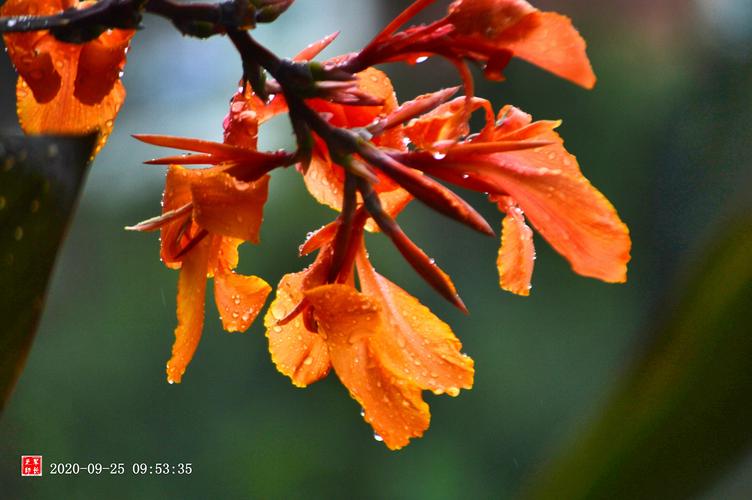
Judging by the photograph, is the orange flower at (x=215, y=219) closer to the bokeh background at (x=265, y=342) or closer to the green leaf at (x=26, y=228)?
the green leaf at (x=26, y=228)

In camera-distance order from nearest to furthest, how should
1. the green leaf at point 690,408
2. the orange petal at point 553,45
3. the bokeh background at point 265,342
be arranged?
the green leaf at point 690,408, the orange petal at point 553,45, the bokeh background at point 265,342

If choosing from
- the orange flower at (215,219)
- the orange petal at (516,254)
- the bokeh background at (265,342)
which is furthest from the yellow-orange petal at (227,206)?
the bokeh background at (265,342)

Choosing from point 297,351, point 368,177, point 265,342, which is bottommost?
point 265,342

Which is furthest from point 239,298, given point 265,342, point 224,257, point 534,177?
point 265,342

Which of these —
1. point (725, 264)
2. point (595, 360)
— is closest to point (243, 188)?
point (725, 264)

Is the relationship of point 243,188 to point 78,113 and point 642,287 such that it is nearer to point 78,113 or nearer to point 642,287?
point 78,113

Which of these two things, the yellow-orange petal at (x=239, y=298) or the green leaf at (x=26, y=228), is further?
the yellow-orange petal at (x=239, y=298)

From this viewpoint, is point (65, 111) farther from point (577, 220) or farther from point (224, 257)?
point (577, 220)
